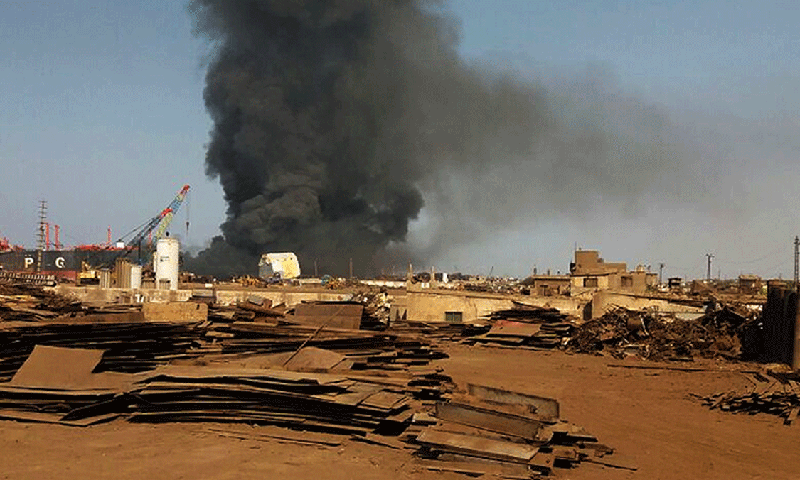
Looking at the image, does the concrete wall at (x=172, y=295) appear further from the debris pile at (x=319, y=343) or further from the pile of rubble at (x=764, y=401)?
the pile of rubble at (x=764, y=401)

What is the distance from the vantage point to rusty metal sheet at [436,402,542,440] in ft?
32.4

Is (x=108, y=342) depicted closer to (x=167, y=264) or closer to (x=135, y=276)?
(x=167, y=264)

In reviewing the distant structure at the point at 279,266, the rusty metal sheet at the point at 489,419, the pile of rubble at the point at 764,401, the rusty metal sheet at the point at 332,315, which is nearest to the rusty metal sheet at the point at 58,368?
the rusty metal sheet at the point at 489,419

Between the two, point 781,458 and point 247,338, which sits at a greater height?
point 247,338

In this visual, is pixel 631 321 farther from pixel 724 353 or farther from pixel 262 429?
pixel 262 429

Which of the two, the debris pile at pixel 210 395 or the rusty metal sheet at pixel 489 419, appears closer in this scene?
the rusty metal sheet at pixel 489 419

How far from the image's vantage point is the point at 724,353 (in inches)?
979

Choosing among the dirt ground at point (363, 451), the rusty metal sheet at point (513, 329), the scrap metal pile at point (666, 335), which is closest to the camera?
the dirt ground at point (363, 451)

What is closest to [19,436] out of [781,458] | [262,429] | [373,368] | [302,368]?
[262,429]

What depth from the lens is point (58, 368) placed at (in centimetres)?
1288

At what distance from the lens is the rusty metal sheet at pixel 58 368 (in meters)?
12.6

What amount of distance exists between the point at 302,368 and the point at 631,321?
16.8 metres

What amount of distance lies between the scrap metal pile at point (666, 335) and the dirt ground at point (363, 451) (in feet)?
30.0

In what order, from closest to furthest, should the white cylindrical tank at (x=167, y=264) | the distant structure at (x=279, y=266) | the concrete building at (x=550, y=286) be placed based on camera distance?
the white cylindrical tank at (x=167, y=264) < the concrete building at (x=550, y=286) < the distant structure at (x=279, y=266)
